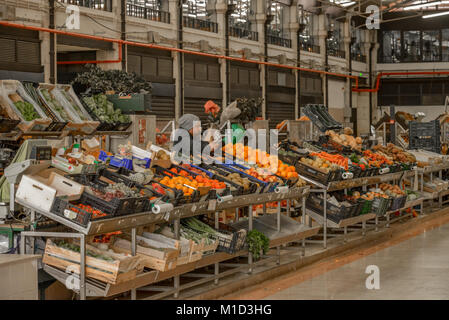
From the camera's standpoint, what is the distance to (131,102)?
9031mm

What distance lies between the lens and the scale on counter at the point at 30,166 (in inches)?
216

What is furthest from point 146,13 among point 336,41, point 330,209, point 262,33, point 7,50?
point 336,41

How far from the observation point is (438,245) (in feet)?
32.5

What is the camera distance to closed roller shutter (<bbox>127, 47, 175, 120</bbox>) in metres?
17.3

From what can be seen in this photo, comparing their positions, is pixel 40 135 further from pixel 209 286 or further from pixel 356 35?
pixel 356 35

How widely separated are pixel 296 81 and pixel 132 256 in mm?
20041

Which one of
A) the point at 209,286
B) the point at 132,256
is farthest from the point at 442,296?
the point at 132,256

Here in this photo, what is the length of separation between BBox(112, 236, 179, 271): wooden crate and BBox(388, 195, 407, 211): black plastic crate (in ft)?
18.9

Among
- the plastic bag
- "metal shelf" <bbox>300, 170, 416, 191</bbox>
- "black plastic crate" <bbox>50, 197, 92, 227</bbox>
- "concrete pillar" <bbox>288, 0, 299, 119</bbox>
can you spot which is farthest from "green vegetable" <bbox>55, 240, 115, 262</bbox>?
"concrete pillar" <bbox>288, 0, 299, 119</bbox>

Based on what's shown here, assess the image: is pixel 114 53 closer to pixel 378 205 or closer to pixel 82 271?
pixel 378 205

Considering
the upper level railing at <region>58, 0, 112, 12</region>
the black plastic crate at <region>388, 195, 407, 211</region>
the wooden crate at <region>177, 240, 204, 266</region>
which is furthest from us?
the upper level railing at <region>58, 0, 112, 12</region>

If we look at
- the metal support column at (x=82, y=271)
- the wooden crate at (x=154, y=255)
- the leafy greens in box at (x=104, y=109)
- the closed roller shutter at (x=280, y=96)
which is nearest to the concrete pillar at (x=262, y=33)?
the closed roller shutter at (x=280, y=96)

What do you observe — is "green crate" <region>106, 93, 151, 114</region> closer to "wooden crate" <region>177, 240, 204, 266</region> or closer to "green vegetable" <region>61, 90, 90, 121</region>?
"green vegetable" <region>61, 90, 90, 121</region>

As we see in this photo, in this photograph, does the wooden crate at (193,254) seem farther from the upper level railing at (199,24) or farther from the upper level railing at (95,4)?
the upper level railing at (199,24)
